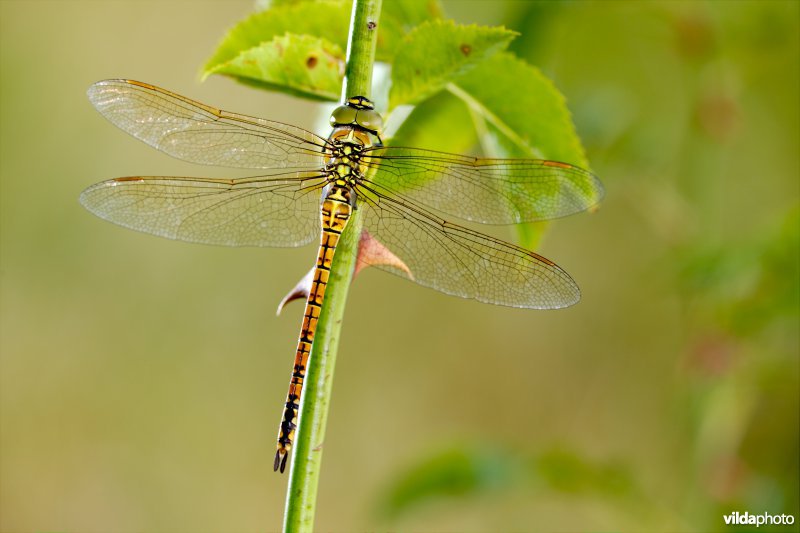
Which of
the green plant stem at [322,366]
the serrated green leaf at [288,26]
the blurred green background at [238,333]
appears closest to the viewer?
the green plant stem at [322,366]

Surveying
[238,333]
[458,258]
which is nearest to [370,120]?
[458,258]

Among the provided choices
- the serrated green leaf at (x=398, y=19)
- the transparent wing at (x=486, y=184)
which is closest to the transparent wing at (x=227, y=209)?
the transparent wing at (x=486, y=184)

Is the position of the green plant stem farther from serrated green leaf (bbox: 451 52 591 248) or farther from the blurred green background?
the blurred green background

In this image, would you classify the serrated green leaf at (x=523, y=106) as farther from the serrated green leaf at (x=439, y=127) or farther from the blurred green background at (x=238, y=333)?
the blurred green background at (x=238, y=333)

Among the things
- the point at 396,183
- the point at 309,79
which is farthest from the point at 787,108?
the point at 309,79

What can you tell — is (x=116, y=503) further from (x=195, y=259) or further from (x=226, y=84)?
(x=226, y=84)
